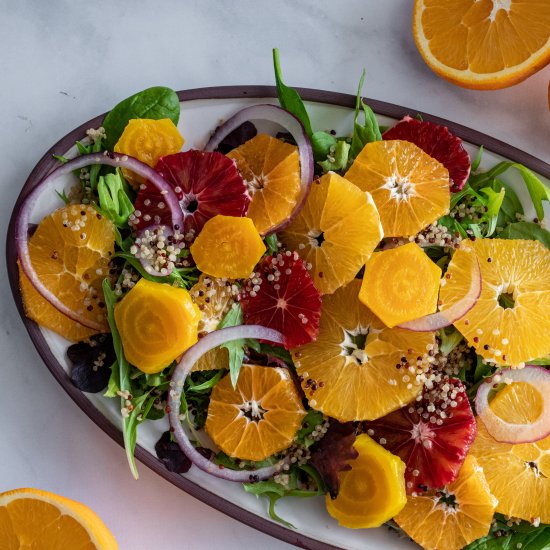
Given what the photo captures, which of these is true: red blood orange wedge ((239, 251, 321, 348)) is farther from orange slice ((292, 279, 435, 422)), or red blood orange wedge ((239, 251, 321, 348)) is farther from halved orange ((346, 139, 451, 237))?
halved orange ((346, 139, 451, 237))

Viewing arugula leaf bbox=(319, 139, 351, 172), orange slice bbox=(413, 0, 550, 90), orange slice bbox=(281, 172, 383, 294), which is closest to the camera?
orange slice bbox=(281, 172, 383, 294)

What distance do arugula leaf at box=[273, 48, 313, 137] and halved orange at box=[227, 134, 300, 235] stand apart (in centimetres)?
8

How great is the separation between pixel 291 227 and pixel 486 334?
22.1 inches

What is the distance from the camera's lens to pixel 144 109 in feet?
6.05

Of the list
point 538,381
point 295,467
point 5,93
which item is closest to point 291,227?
point 295,467

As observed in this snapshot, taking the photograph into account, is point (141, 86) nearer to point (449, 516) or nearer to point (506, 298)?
point (506, 298)

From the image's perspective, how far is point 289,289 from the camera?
1.73 m

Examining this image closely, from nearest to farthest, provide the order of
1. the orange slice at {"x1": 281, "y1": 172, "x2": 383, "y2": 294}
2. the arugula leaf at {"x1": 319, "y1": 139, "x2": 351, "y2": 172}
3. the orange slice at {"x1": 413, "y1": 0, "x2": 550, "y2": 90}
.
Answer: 1. the orange slice at {"x1": 281, "y1": 172, "x2": 383, "y2": 294}
2. the arugula leaf at {"x1": 319, "y1": 139, "x2": 351, "y2": 172}
3. the orange slice at {"x1": 413, "y1": 0, "x2": 550, "y2": 90}

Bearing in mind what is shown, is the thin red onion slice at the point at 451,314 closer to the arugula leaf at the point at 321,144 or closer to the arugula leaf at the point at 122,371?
the arugula leaf at the point at 321,144

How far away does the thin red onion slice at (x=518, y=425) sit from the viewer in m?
1.78

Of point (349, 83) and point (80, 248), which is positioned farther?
point (349, 83)

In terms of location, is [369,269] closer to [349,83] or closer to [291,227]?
[291,227]

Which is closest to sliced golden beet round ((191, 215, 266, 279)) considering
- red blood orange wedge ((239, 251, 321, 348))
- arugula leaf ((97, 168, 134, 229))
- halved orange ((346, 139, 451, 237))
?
red blood orange wedge ((239, 251, 321, 348))

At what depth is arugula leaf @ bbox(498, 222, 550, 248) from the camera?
6.18 feet
